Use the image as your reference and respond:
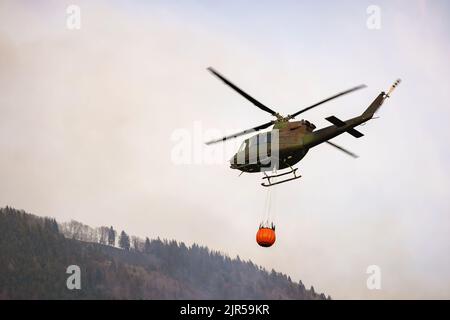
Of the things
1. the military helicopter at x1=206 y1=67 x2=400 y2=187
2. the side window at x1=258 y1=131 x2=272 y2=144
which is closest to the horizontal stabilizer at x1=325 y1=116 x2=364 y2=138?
the military helicopter at x1=206 y1=67 x2=400 y2=187

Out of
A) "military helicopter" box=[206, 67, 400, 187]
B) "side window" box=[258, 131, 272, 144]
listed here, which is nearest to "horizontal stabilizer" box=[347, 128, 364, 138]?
"military helicopter" box=[206, 67, 400, 187]

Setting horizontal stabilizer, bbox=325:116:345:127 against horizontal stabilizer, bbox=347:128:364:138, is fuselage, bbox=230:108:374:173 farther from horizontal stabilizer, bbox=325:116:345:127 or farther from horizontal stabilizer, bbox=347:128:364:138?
horizontal stabilizer, bbox=347:128:364:138

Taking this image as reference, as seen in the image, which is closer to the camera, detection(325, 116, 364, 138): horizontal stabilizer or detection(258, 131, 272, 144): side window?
detection(325, 116, 364, 138): horizontal stabilizer

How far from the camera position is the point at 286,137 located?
3369 cm

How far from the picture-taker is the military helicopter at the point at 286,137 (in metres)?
32.7

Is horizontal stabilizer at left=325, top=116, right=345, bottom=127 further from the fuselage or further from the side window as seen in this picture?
the side window

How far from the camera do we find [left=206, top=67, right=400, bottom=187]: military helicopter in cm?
3269

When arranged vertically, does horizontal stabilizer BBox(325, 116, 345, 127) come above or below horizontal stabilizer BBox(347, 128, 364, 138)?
above

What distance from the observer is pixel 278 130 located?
112 ft

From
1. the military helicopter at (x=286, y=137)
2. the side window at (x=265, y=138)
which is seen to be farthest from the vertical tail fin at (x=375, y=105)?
the side window at (x=265, y=138)

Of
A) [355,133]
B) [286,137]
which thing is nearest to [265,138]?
[286,137]
